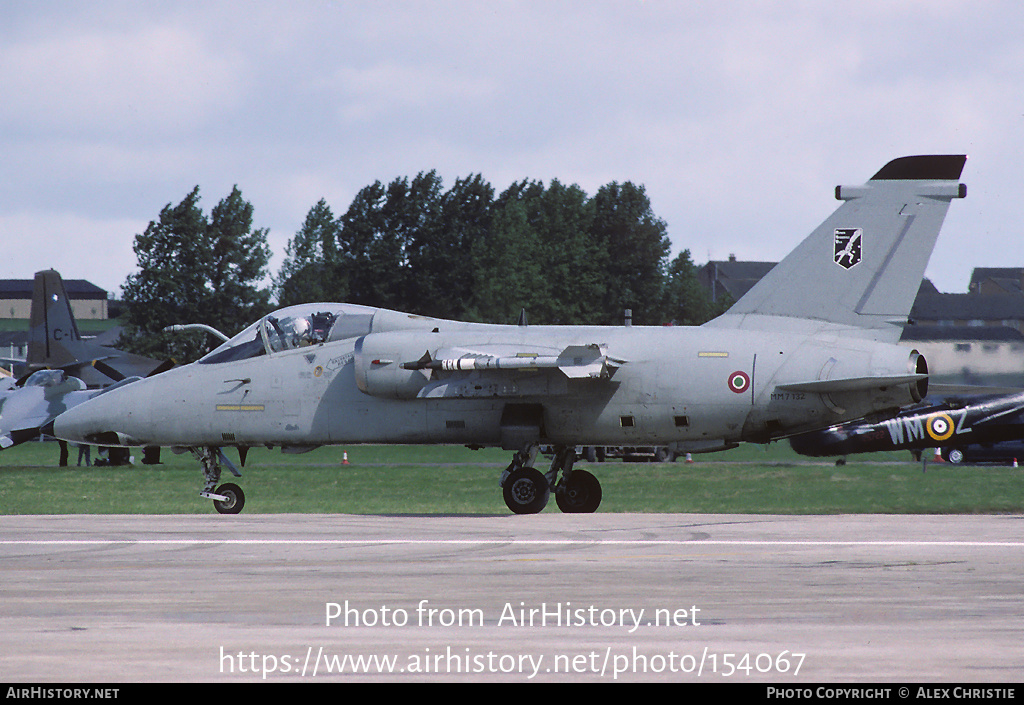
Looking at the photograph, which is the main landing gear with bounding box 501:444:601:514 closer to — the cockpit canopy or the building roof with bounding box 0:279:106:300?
the cockpit canopy

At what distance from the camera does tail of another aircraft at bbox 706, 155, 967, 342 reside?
18266 mm

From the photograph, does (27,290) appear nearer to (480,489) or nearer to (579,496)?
(480,489)

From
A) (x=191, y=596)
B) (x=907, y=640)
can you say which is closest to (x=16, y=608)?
(x=191, y=596)

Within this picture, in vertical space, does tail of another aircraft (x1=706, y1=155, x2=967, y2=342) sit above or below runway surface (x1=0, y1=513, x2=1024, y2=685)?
above

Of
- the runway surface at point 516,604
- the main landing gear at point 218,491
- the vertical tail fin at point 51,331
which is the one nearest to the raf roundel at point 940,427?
the runway surface at point 516,604

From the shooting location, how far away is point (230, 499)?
1942 cm

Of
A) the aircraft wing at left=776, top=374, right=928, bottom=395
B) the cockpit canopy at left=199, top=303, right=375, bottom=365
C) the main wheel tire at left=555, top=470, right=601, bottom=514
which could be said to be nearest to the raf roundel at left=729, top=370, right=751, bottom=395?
the aircraft wing at left=776, top=374, right=928, bottom=395

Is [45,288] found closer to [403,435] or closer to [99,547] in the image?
[403,435]

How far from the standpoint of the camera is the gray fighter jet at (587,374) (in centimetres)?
1809

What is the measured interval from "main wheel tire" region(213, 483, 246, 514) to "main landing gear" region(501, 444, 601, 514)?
434 centimetres

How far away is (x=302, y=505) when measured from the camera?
74.3ft

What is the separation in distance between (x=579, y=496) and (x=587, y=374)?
9.58 feet

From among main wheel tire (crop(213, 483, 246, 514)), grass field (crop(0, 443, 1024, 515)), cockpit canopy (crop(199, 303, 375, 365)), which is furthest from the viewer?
grass field (crop(0, 443, 1024, 515))

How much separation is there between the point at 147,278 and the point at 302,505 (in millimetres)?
67175
